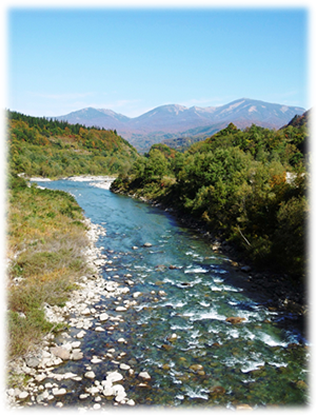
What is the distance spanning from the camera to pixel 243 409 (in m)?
9.12

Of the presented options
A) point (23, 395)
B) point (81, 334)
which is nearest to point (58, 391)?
point (23, 395)

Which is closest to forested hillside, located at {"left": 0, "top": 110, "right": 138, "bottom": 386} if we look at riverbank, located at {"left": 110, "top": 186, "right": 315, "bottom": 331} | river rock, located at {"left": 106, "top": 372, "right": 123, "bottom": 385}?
river rock, located at {"left": 106, "top": 372, "right": 123, "bottom": 385}

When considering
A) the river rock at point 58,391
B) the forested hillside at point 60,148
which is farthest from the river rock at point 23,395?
the forested hillside at point 60,148

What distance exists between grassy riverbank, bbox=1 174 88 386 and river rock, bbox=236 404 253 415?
23.0ft

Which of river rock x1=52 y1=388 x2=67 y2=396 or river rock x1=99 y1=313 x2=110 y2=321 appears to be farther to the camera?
river rock x1=99 y1=313 x2=110 y2=321

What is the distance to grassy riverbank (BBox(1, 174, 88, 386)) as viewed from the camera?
10.4 m

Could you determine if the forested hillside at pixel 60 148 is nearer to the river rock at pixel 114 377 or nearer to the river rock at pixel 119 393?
the river rock at pixel 114 377

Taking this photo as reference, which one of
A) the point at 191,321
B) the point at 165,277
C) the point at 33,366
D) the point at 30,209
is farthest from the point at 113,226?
the point at 33,366

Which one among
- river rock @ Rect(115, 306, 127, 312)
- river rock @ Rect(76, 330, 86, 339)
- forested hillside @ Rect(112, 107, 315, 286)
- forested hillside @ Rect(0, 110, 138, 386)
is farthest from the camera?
forested hillside @ Rect(112, 107, 315, 286)

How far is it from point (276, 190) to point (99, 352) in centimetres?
1709

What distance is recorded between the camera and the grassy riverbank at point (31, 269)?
34.1 feet

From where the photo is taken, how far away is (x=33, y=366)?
10.0 metres

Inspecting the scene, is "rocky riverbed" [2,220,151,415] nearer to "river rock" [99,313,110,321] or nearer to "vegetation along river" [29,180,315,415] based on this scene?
"river rock" [99,313,110,321]

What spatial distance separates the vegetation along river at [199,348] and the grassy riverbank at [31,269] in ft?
6.07
